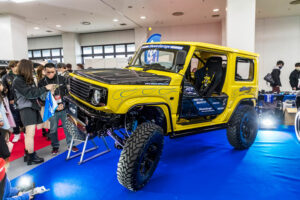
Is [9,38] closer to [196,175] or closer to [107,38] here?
[107,38]

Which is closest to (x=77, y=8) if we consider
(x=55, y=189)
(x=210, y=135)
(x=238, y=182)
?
(x=210, y=135)

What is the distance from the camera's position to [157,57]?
346 centimetres

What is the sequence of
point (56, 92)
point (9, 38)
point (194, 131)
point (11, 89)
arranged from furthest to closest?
1. point (9, 38)
2. point (11, 89)
3. point (56, 92)
4. point (194, 131)

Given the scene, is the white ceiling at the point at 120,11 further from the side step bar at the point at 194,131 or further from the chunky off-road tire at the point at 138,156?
the chunky off-road tire at the point at 138,156

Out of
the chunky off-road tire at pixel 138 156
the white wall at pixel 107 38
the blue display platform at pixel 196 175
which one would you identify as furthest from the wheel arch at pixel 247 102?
the white wall at pixel 107 38

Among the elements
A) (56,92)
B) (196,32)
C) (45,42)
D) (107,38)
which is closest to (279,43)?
(196,32)

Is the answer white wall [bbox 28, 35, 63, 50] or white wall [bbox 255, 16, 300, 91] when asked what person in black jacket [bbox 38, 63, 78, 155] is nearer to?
white wall [bbox 255, 16, 300, 91]

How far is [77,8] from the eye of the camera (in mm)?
9664

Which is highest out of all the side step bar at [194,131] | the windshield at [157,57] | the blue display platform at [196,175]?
the windshield at [157,57]

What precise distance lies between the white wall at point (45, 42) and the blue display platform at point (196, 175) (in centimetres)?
1460

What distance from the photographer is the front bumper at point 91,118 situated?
A: 236cm

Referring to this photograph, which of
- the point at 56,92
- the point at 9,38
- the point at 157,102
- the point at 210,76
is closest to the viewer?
the point at 157,102

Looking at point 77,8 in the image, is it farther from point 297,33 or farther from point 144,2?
point 297,33

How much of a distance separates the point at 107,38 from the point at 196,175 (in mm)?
14178
